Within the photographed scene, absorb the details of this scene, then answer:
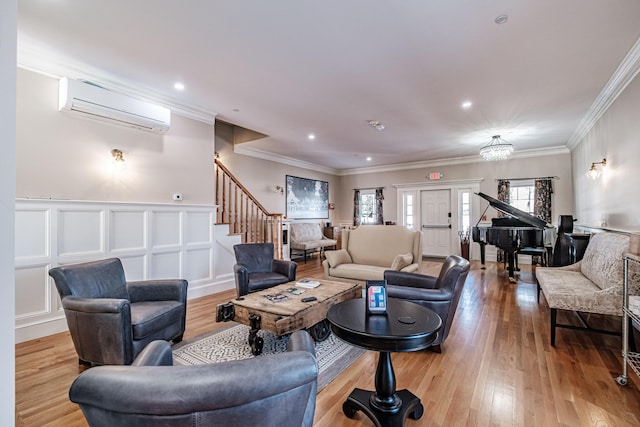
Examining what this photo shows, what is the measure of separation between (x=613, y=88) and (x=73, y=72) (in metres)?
6.30

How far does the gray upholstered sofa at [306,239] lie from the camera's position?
289 inches

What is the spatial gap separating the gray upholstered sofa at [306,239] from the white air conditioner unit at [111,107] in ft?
13.7

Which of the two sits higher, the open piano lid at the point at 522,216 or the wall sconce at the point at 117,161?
the wall sconce at the point at 117,161

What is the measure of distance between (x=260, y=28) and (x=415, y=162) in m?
6.91

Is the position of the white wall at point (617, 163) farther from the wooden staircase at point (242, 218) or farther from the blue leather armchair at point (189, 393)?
the wooden staircase at point (242, 218)

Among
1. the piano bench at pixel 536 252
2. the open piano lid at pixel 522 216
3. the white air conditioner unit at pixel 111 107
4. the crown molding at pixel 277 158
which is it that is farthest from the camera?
the crown molding at pixel 277 158

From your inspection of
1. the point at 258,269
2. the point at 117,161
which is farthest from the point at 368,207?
the point at 117,161

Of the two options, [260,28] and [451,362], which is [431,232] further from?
[260,28]

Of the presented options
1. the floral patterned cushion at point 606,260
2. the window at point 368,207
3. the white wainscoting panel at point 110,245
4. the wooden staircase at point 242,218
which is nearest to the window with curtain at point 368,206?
the window at point 368,207

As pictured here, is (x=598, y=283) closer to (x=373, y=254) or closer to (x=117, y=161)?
(x=373, y=254)

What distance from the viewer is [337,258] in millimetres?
4402

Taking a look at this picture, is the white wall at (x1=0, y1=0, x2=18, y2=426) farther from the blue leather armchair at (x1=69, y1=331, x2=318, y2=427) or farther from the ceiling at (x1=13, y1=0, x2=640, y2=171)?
the ceiling at (x1=13, y1=0, x2=640, y2=171)

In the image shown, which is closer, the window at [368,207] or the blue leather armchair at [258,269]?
the blue leather armchair at [258,269]

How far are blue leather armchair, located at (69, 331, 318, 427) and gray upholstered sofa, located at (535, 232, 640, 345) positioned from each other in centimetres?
304
